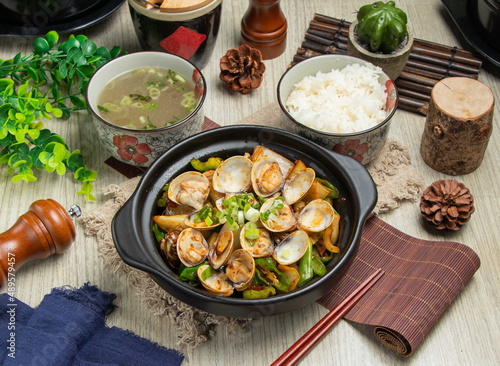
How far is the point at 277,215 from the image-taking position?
1.79m

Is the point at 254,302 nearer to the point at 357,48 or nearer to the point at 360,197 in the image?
the point at 360,197

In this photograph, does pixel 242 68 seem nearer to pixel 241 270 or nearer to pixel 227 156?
pixel 227 156

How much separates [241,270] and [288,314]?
0.32 m

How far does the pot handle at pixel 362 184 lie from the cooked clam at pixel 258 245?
306 mm

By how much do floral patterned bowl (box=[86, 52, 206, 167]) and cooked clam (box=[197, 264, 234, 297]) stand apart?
0.61 metres

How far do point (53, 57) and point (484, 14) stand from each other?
1944 millimetres

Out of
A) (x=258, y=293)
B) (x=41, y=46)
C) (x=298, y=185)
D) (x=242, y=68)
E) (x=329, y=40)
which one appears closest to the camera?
(x=258, y=293)

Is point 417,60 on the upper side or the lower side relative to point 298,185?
lower

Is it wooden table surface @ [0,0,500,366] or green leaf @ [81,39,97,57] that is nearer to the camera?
wooden table surface @ [0,0,500,366]

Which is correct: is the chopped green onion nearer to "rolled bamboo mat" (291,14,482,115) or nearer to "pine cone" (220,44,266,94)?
"pine cone" (220,44,266,94)

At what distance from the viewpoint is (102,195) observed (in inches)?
Result: 87.1

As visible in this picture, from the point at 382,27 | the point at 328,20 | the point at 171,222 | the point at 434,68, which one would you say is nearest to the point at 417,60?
the point at 434,68

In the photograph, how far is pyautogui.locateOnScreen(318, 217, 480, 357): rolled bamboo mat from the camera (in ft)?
5.76

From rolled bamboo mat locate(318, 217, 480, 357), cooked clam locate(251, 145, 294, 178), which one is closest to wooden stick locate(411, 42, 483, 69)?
rolled bamboo mat locate(318, 217, 480, 357)
